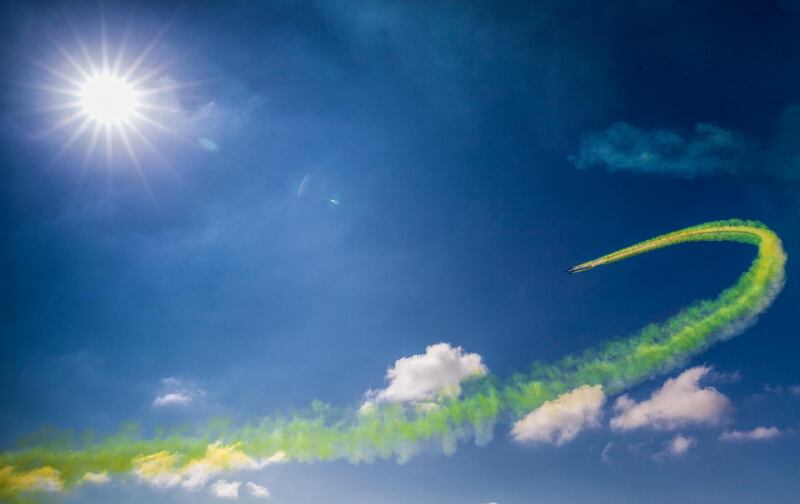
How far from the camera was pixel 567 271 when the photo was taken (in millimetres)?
56656

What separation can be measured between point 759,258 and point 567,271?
26.6 m

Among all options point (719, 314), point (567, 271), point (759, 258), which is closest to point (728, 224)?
point (759, 258)

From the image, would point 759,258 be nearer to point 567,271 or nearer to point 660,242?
point 660,242

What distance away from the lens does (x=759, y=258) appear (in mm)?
56375

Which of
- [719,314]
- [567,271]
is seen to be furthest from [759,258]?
[567,271]

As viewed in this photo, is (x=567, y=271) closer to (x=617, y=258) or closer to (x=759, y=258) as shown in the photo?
(x=617, y=258)

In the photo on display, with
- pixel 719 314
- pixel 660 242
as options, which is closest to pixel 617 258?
pixel 660 242

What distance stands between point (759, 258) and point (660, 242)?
1257cm

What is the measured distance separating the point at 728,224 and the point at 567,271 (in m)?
23.8

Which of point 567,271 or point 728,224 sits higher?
point 728,224

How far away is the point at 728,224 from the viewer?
57.2 meters

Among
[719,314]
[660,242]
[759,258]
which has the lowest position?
[719,314]

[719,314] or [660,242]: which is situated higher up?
[660,242]

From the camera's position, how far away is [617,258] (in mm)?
59250
